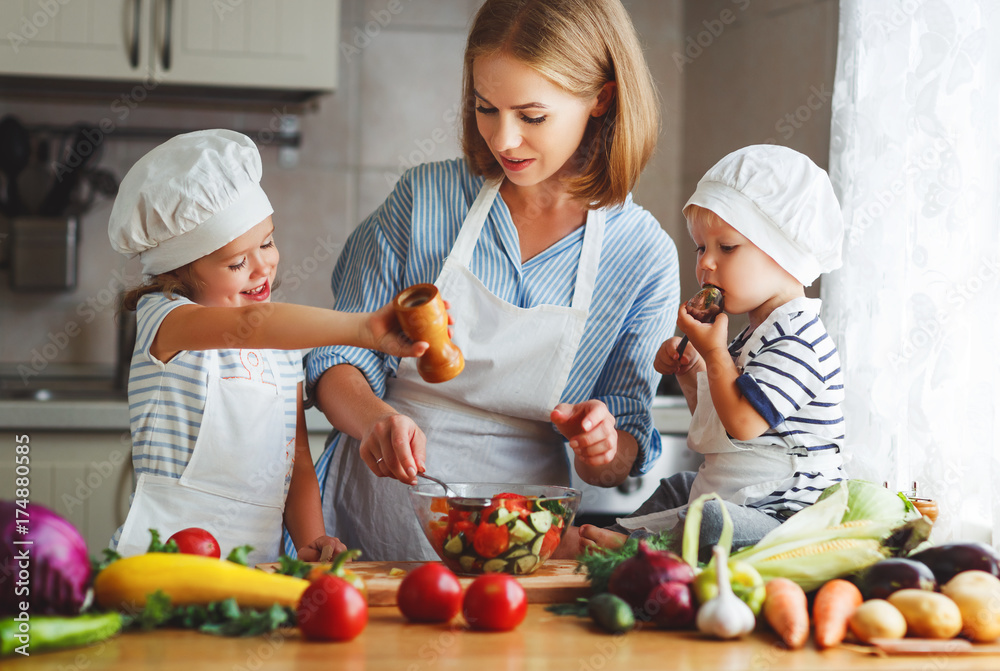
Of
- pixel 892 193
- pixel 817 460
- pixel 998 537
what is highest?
pixel 892 193

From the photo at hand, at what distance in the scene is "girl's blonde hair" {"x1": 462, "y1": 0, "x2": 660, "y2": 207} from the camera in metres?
1.32

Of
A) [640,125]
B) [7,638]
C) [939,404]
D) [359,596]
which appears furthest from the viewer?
[939,404]

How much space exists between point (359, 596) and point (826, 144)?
1804mm

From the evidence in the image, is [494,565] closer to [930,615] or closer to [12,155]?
[930,615]

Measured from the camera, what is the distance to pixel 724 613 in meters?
0.88

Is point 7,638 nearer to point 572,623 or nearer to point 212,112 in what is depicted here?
point 572,623

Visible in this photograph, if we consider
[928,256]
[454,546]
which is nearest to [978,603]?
[454,546]

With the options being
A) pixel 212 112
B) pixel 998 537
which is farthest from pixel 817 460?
pixel 212 112

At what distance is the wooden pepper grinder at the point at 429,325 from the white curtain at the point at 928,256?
0.97m

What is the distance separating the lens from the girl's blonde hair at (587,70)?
132 cm

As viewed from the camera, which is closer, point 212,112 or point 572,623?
point 572,623

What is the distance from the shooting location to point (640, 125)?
145cm

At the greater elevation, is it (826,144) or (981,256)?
(826,144)

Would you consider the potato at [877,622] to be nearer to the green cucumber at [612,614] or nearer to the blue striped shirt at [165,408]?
the green cucumber at [612,614]
